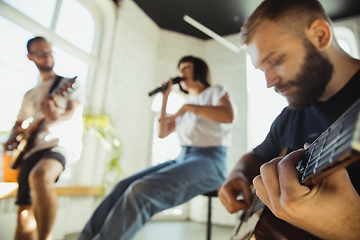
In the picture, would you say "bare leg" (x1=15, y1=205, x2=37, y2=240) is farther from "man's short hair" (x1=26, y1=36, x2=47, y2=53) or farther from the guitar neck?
the guitar neck

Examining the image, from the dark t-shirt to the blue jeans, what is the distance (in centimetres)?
40

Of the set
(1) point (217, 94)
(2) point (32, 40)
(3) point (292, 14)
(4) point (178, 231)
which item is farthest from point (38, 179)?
(4) point (178, 231)

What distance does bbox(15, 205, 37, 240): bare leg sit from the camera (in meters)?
0.99

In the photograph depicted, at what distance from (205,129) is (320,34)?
0.83m

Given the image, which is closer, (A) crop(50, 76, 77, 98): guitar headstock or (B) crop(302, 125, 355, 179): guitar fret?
(B) crop(302, 125, 355, 179): guitar fret

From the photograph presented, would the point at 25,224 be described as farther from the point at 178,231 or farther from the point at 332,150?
the point at 178,231

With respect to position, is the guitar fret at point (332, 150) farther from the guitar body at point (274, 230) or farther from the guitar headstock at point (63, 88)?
the guitar headstock at point (63, 88)

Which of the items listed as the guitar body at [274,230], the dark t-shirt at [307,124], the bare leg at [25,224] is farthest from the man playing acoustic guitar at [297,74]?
the bare leg at [25,224]

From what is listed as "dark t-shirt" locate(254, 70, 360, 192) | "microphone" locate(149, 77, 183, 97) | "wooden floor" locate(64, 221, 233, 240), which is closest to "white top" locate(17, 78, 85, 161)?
"microphone" locate(149, 77, 183, 97)

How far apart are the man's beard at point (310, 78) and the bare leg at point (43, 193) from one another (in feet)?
3.62

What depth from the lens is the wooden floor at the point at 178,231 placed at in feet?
7.84

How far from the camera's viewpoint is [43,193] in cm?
102

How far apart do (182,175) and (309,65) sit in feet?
2.54

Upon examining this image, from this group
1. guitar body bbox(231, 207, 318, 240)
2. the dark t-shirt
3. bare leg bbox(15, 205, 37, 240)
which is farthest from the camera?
bare leg bbox(15, 205, 37, 240)
